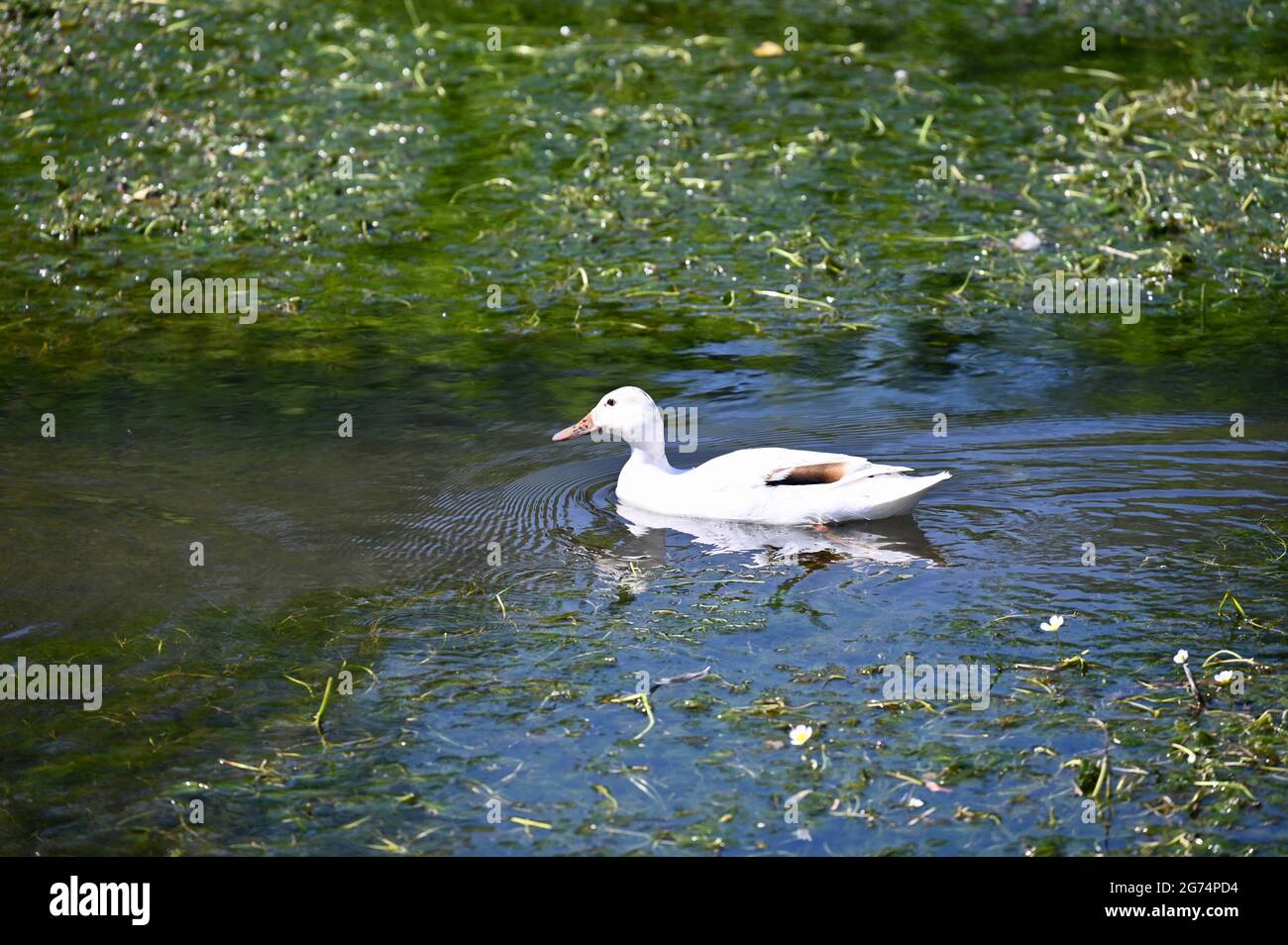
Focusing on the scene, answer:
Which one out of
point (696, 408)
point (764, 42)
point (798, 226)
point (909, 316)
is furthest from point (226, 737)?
point (764, 42)

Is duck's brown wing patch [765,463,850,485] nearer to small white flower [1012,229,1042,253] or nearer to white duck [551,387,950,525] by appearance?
white duck [551,387,950,525]

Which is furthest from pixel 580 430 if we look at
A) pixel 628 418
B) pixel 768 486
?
pixel 768 486

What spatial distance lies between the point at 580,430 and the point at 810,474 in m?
1.57

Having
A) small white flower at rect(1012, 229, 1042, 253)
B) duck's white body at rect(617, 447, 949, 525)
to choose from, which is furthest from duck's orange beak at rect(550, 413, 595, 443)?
small white flower at rect(1012, 229, 1042, 253)

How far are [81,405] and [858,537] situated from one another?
524 cm

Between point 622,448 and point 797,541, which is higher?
point 622,448

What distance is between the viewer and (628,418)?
9812 mm

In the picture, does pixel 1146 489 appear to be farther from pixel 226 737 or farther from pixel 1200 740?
pixel 226 737

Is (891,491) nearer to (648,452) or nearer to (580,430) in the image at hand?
(648,452)

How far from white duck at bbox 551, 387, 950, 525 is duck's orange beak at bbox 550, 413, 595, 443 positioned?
0.81ft

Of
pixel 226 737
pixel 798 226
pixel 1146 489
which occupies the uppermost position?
pixel 798 226

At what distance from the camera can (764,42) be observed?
17.0m

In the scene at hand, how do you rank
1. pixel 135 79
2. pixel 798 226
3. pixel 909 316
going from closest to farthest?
pixel 909 316 → pixel 798 226 → pixel 135 79

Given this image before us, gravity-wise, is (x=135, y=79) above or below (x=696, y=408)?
above
